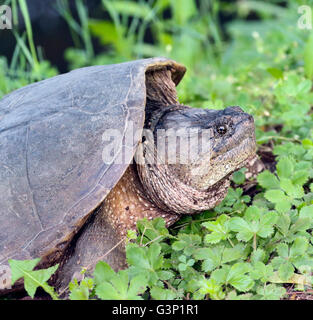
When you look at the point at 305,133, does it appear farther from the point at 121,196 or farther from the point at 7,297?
the point at 7,297

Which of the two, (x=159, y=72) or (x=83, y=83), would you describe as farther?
(x=159, y=72)

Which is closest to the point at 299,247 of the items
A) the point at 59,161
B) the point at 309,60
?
the point at 59,161

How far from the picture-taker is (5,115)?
96.5 inches

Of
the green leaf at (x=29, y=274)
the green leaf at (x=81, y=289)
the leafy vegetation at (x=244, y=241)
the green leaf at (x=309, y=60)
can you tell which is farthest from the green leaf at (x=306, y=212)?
the green leaf at (x=309, y=60)

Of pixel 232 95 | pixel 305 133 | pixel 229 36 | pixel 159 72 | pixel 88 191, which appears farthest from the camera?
pixel 229 36

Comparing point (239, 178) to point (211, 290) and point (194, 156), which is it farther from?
point (211, 290)

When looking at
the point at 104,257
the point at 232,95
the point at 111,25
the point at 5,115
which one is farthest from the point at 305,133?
the point at 111,25

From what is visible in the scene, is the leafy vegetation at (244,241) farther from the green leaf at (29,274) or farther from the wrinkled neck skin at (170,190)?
the wrinkled neck skin at (170,190)

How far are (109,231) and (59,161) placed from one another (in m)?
0.45

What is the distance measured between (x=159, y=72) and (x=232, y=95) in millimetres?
1396

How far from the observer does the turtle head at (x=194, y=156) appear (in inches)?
90.8

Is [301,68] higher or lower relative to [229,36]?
higher

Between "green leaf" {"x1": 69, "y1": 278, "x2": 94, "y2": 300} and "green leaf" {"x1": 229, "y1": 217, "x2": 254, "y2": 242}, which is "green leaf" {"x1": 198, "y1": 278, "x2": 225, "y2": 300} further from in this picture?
"green leaf" {"x1": 69, "y1": 278, "x2": 94, "y2": 300}

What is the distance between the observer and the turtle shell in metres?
2.10
